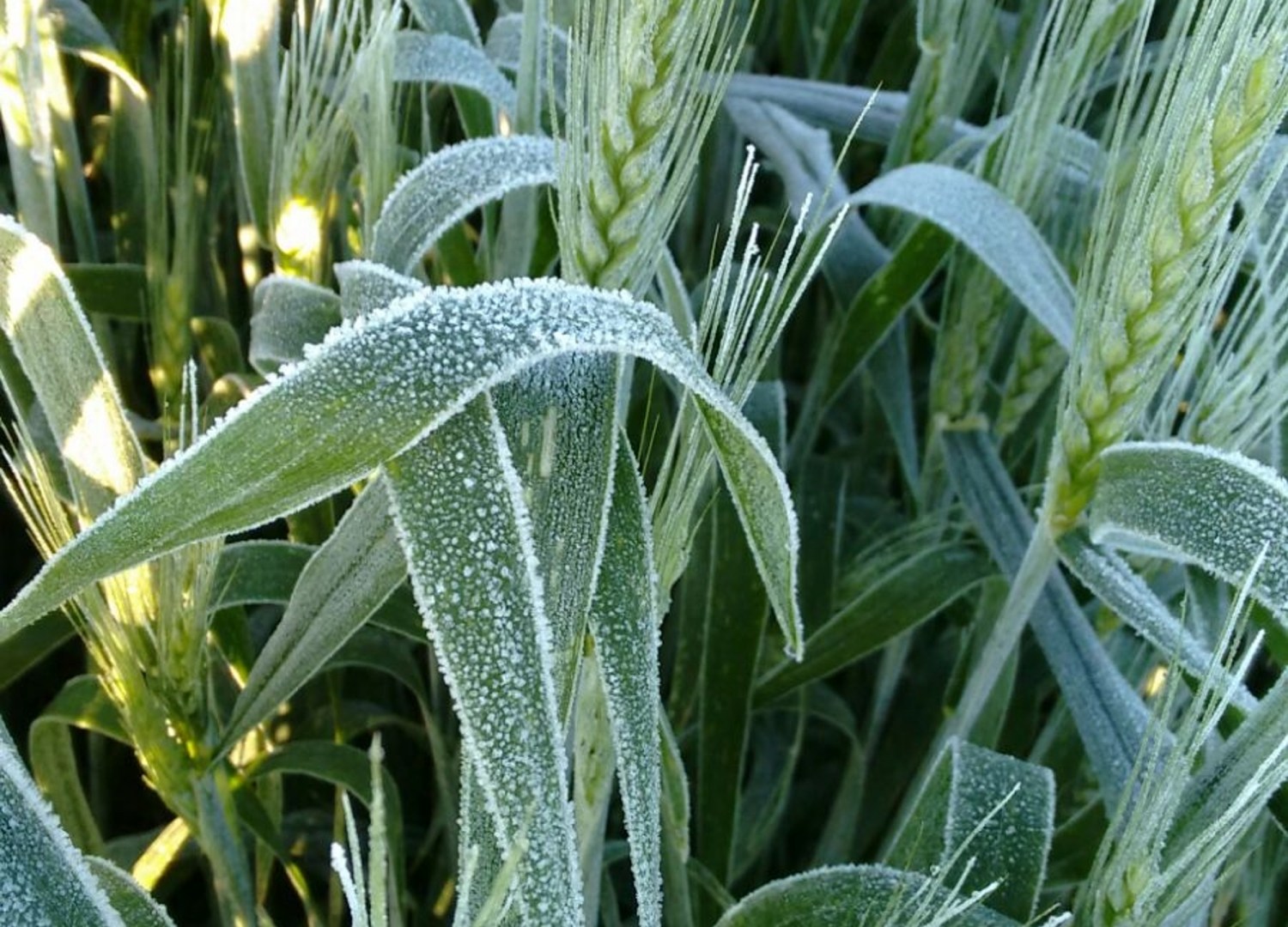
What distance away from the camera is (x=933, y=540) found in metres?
0.80

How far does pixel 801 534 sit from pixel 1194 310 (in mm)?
293

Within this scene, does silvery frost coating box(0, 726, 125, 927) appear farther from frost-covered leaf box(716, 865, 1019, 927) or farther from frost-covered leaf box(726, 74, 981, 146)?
frost-covered leaf box(726, 74, 981, 146)

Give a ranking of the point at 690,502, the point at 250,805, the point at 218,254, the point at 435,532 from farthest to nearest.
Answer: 1. the point at 218,254
2. the point at 250,805
3. the point at 690,502
4. the point at 435,532

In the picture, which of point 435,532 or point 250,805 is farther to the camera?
point 250,805

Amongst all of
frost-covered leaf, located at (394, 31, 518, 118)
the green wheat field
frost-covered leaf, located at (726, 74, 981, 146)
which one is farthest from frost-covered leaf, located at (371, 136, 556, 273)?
frost-covered leaf, located at (726, 74, 981, 146)

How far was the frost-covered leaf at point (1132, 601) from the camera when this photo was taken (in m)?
0.48

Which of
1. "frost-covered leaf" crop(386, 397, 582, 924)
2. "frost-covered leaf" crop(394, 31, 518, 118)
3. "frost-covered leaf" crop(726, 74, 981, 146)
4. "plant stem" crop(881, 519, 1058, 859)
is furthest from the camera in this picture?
"frost-covered leaf" crop(726, 74, 981, 146)

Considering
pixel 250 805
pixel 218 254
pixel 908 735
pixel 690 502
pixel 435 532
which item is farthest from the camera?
pixel 218 254

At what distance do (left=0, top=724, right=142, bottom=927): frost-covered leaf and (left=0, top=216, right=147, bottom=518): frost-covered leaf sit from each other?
138 mm

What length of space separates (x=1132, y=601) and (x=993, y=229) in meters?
0.18

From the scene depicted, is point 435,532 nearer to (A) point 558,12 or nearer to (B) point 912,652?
(A) point 558,12

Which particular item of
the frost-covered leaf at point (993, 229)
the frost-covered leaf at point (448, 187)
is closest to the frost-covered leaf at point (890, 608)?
the frost-covered leaf at point (993, 229)

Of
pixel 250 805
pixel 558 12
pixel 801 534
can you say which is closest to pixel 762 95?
pixel 558 12

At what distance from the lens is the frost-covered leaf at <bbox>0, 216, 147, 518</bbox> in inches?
17.3
